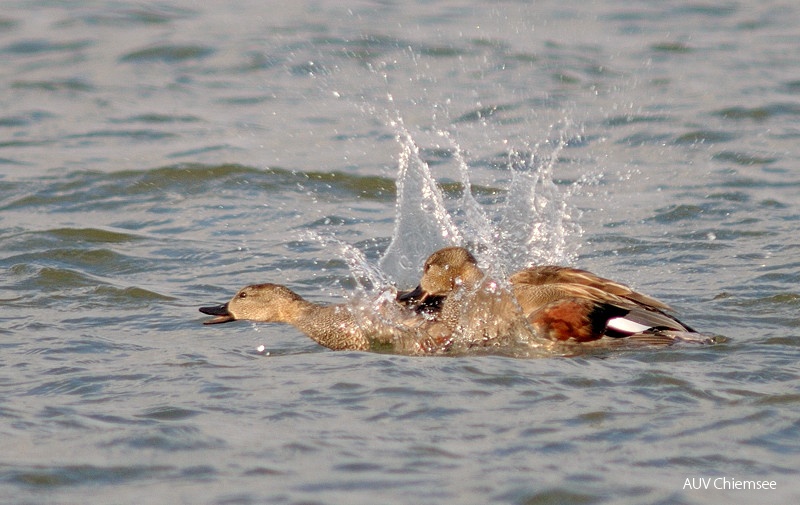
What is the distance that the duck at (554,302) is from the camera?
645 cm

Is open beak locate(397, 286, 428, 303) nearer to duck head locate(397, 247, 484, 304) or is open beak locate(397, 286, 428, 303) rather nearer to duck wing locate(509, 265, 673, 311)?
duck head locate(397, 247, 484, 304)

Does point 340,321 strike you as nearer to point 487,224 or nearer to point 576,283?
point 576,283

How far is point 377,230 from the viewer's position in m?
9.24

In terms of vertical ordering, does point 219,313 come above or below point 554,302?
below

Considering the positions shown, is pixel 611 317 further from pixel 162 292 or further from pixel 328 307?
pixel 162 292

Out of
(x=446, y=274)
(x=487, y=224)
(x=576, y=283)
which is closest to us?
(x=576, y=283)

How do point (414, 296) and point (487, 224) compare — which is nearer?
point (414, 296)

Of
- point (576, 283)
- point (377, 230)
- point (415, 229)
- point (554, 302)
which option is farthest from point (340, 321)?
point (377, 230)

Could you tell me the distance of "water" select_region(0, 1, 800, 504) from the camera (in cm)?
462

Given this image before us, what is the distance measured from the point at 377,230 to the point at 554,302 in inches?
114

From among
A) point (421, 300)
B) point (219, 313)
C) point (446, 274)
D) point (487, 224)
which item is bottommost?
point (219, 313)

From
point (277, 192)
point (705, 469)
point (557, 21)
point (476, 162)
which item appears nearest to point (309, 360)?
point (705, 469)

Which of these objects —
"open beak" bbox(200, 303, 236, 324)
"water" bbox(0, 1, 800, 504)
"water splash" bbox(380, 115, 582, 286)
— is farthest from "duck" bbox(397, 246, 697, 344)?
"open beak" bbox(200, 303, 236, 324)

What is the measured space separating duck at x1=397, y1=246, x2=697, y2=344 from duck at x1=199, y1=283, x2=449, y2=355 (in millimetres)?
172
